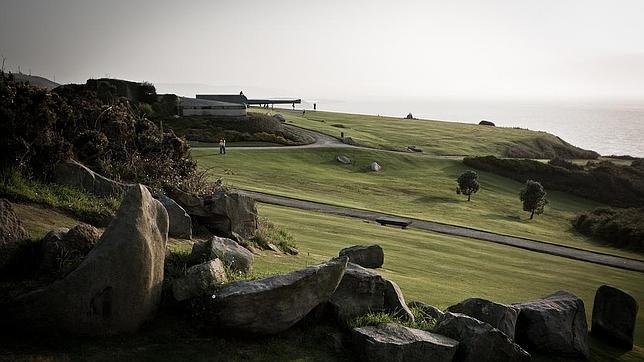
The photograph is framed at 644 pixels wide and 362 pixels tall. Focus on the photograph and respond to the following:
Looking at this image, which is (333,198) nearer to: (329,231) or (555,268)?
(329,231)

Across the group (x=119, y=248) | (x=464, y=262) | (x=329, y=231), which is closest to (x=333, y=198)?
(x=329, y=231)

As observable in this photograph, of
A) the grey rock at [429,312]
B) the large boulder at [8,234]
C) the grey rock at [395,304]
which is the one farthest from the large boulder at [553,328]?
the large boulder at [8,234]

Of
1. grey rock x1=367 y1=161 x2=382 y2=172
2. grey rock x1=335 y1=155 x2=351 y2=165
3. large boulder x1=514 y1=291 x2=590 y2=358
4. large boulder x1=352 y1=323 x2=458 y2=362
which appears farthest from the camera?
grey rock x1=335 y1=155 x2=351 y2=165

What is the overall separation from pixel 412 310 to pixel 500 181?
64.1 m

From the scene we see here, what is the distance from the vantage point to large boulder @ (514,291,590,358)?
1422 centimetres

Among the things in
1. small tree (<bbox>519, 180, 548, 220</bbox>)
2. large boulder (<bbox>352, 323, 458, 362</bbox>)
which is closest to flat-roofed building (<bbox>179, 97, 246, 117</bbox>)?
small tree (<bbox>519, 180, 548, 220</bbox>)

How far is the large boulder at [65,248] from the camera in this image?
35.3ft

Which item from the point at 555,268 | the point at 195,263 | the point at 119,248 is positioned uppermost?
the point at 119,248

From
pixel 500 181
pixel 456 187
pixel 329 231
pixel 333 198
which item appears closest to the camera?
pixel 329 231

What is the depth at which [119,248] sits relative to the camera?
993 centimetres

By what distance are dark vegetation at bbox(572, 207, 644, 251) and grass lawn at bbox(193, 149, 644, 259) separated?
57.2 inches

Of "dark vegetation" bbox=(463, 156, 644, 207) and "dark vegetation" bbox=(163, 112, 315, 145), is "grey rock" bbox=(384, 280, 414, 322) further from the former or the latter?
"dark vegetation" bbox=(463, 156, 644, 207)

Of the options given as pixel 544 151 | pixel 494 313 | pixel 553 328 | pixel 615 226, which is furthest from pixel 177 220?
pixel 544 151

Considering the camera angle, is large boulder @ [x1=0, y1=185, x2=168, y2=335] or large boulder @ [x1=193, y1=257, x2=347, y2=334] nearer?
large boulder @ [x1=0, y1=185, x2=168, y2=335]
